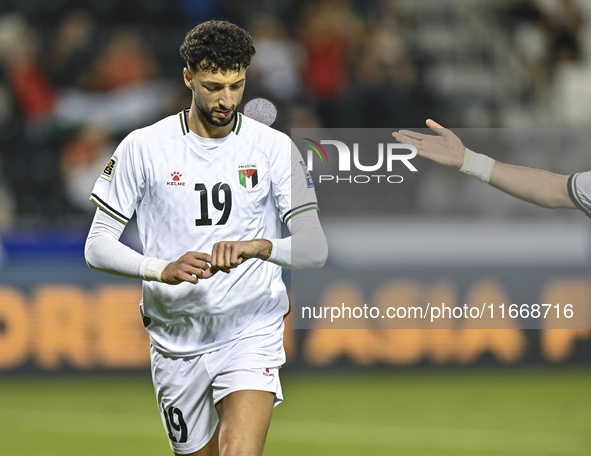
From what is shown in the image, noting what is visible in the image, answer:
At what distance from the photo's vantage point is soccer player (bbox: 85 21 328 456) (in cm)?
427

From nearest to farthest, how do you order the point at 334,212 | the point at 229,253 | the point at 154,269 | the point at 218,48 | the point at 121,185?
the point at 229,253 → the point at 154,269 → the point at 218,48 → the point at 121,185 → the point at 334,212

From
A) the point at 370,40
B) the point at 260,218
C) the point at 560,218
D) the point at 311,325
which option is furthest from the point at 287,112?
the point at 260,218

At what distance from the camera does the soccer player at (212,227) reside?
4.27 metres

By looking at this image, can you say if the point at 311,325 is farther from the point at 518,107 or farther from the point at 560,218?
the point at 518,107

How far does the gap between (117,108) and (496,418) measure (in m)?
5.97

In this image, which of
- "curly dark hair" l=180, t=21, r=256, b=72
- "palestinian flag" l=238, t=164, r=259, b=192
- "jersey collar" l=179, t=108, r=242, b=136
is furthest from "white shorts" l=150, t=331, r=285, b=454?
"curly dark hair" l=180, t=21, r=256, b=72

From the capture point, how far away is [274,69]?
11227 millimetres

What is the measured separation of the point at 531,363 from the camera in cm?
880

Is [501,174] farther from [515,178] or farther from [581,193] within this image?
[581,193]

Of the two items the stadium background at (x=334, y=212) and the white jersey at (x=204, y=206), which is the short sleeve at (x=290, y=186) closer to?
the white jersey at (x=204, y=206)

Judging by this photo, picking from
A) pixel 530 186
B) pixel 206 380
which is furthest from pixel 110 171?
pixel 530 186

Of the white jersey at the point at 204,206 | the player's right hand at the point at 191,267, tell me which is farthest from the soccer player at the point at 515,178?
the player's right hand at the point at 191,267

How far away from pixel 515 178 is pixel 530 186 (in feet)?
0.29

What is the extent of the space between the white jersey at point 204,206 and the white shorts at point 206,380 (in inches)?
2.6
